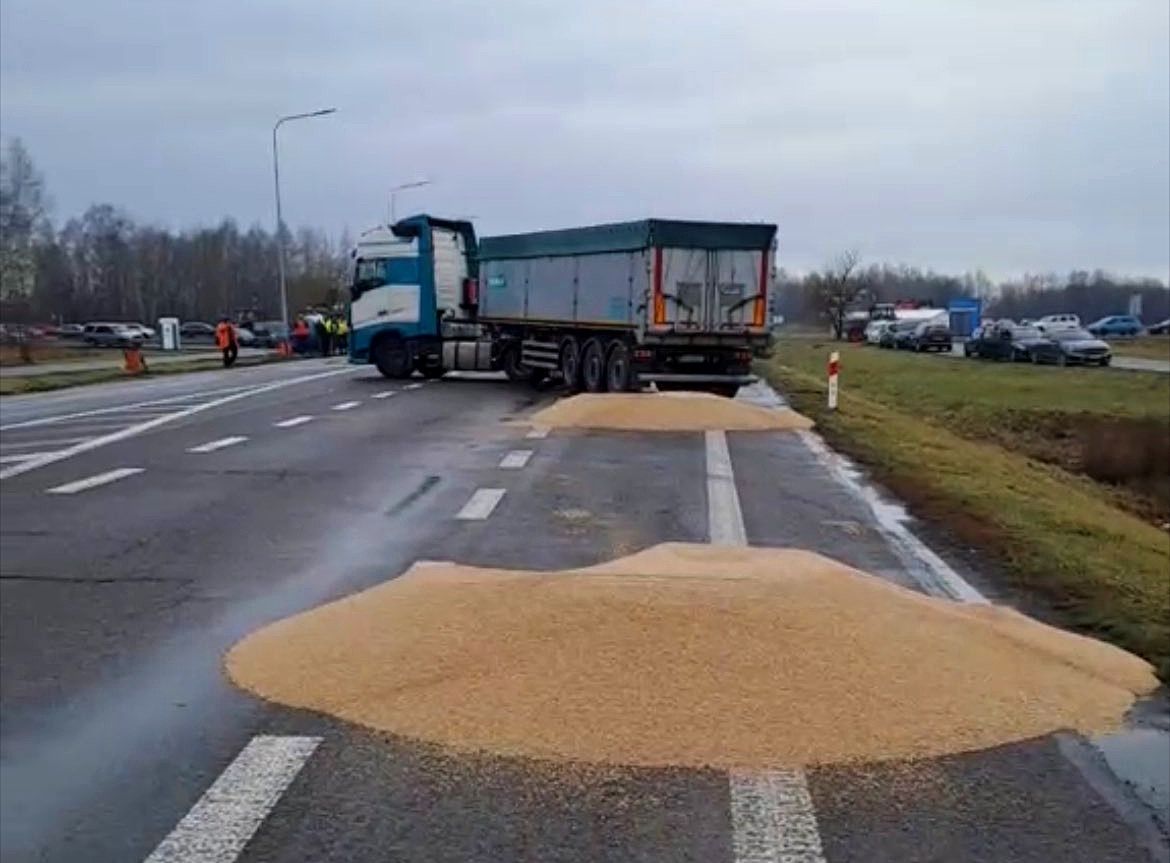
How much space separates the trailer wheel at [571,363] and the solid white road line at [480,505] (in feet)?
51.7

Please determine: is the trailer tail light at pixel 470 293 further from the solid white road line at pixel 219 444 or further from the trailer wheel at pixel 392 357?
the solid white road line at pixel 219 444

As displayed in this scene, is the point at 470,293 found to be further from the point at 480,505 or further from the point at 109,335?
the point at 109,335

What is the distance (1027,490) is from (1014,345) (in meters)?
45.8

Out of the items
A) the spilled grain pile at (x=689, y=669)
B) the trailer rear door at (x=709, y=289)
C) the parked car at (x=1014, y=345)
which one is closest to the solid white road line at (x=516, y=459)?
the spilled grain pile at (x=689, y=669)

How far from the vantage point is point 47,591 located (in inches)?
342

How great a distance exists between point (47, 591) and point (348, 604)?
2.25 metres

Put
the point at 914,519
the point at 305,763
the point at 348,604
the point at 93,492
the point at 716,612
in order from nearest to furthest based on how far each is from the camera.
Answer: the point at 305,763 < the point at 716,612 < the point at 348,604 < the point at 914,519 < the point at 93,492

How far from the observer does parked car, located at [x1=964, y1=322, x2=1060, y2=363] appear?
185ft

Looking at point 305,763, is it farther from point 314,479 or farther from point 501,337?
point 501,337

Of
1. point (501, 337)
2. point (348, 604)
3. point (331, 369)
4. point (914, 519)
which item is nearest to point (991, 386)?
point (501, 337)

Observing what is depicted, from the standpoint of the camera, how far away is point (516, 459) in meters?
16.7

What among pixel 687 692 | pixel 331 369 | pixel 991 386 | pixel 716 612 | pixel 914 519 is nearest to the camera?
pixel 687 692

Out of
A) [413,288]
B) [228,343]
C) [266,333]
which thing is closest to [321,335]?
[228,343]

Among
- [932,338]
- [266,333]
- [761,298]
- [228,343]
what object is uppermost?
[761,298]
